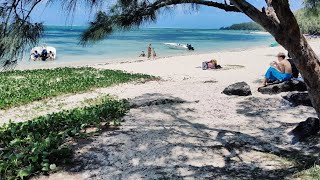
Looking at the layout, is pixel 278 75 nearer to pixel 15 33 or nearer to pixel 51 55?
pixel 15 33

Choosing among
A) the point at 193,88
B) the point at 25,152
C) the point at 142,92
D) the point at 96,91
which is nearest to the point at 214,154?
the point at 25,152

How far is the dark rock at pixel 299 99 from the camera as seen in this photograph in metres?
8.10

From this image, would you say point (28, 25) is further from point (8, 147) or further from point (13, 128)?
point (13, 128)

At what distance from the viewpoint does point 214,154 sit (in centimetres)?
559

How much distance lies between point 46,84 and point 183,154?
1016 centimetres

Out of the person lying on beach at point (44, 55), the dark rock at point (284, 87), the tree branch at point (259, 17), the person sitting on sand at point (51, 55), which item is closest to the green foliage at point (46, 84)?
the dark rock at point (284, 87)

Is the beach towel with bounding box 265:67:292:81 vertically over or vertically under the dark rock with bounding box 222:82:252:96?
over

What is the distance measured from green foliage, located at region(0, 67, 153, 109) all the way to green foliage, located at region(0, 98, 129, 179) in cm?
486

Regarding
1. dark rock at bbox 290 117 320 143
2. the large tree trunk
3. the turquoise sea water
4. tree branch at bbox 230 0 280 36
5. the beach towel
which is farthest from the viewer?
the turquoise sea water

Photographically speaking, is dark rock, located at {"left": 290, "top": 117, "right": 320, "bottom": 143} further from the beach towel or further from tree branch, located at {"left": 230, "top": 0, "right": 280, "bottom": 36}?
the beach towel

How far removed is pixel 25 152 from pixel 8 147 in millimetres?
448

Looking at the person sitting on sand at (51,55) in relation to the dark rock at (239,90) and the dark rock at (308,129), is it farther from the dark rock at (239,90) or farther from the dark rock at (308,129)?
the dark rock at (308,129)

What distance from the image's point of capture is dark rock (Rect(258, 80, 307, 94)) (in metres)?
9.56

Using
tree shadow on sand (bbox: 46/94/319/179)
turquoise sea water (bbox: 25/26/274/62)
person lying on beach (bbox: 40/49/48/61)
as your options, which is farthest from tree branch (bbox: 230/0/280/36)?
person lying on beach (bbox: 40/49/48/61)
